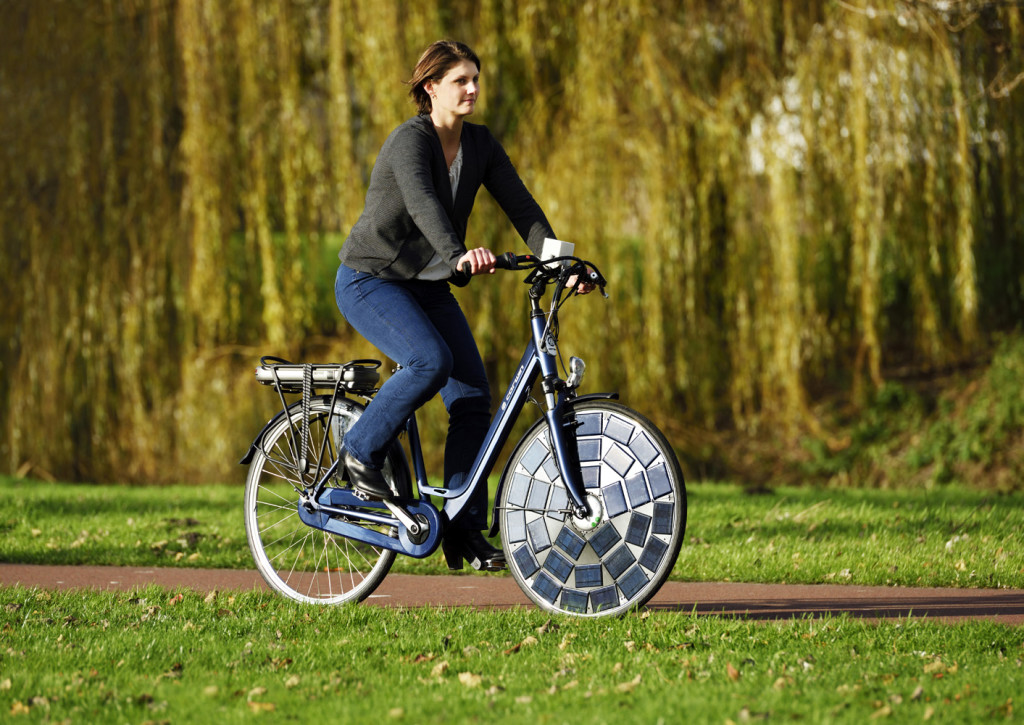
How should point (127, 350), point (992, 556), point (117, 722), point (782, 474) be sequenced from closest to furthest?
point (117, 722) → point (992, 556) → point (127, 350) → point (782, 474)

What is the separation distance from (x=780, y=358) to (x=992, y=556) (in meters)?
4.13

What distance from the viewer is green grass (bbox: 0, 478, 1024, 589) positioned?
5977mm

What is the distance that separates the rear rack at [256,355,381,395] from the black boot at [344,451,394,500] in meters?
0.37

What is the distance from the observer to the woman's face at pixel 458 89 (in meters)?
Result: 4.72

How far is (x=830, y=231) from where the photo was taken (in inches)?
404

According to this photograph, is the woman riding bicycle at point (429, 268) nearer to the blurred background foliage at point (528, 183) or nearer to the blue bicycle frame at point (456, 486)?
the blue bicycle frame at point (456, 486)

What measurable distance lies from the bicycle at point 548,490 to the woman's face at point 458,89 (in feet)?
2.18

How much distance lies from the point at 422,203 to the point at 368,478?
1190 millimetres

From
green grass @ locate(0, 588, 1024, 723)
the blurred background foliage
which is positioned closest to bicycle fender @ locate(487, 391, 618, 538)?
green grass @ locate(0, 588, 1024, 723)

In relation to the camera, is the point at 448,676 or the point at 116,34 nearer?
the point at 448,676

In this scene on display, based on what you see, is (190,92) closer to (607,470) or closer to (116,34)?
(116,34)

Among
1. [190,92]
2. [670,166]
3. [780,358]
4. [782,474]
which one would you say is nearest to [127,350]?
[190,92]

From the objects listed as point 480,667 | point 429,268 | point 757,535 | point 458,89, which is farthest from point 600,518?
point 757,535

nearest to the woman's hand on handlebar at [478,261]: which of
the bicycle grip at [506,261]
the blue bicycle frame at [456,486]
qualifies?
the bicycle grip at [506,261]
